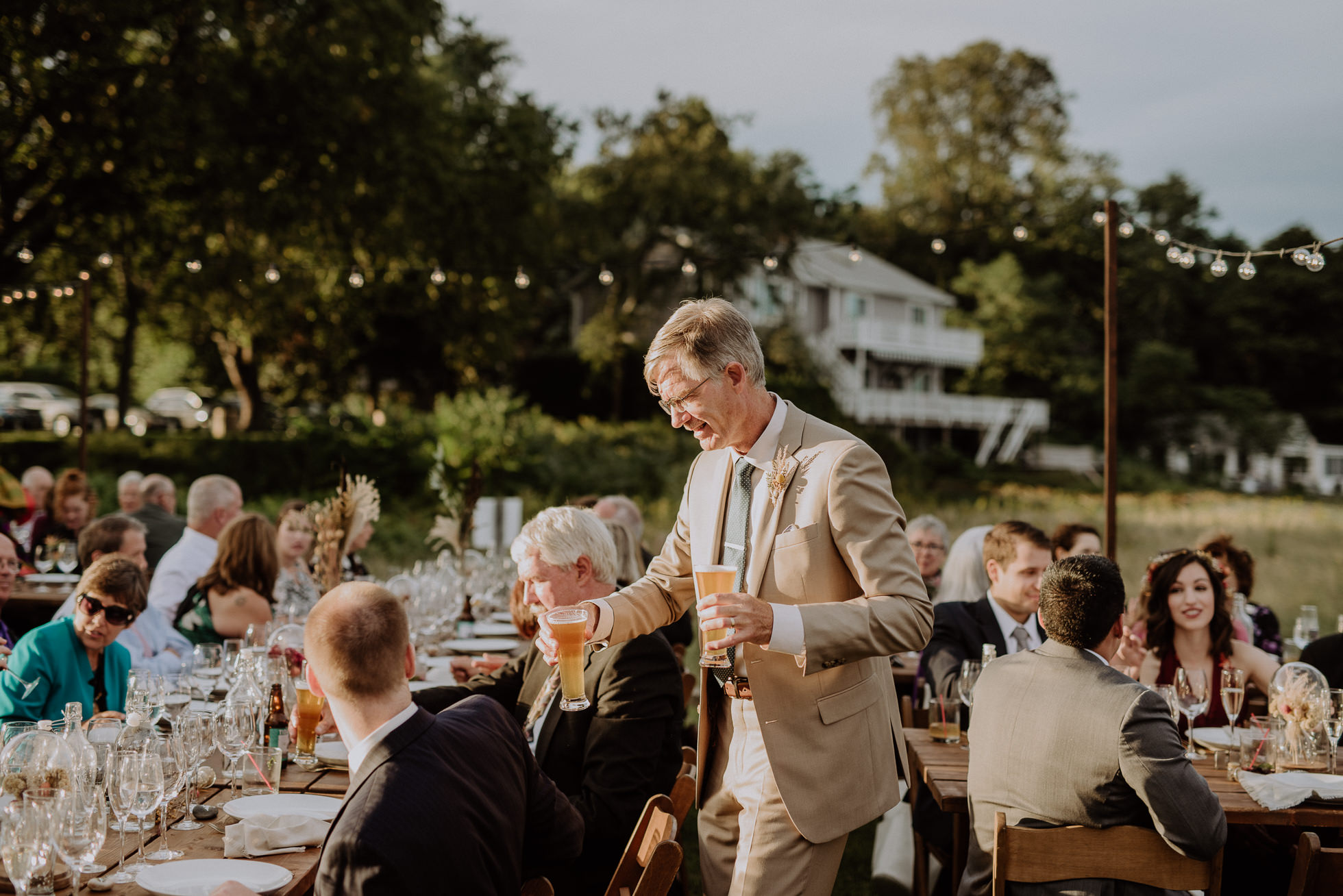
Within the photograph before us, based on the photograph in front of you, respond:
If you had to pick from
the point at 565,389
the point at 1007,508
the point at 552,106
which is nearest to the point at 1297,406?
the point at 1007,508

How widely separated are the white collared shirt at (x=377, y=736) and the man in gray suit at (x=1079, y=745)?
5.30ft

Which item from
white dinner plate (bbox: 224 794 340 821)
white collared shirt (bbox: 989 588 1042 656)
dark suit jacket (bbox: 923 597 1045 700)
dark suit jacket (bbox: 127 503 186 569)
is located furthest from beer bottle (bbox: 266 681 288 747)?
dark suit jacket (bbox: 127 503 186 569)

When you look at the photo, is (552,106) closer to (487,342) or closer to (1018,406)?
(487,342)

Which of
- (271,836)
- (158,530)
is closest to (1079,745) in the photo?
(271,836)

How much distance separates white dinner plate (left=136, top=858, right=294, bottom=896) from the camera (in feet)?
7.45

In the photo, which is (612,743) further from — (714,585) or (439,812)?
(439,812)

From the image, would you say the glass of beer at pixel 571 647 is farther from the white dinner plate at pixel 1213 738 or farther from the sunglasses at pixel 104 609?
the white dinner plate at pixel 1213 738

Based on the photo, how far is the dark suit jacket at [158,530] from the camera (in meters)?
7.88

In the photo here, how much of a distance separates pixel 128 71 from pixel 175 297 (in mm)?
6081

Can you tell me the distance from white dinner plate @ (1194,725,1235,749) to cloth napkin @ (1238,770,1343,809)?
0.30 m

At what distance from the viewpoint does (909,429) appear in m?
42.1

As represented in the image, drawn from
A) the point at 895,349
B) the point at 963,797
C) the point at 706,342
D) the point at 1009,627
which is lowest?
the point at 963,797

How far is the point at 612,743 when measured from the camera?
309 centimetres

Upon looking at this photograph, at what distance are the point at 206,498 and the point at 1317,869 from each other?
233 inches
